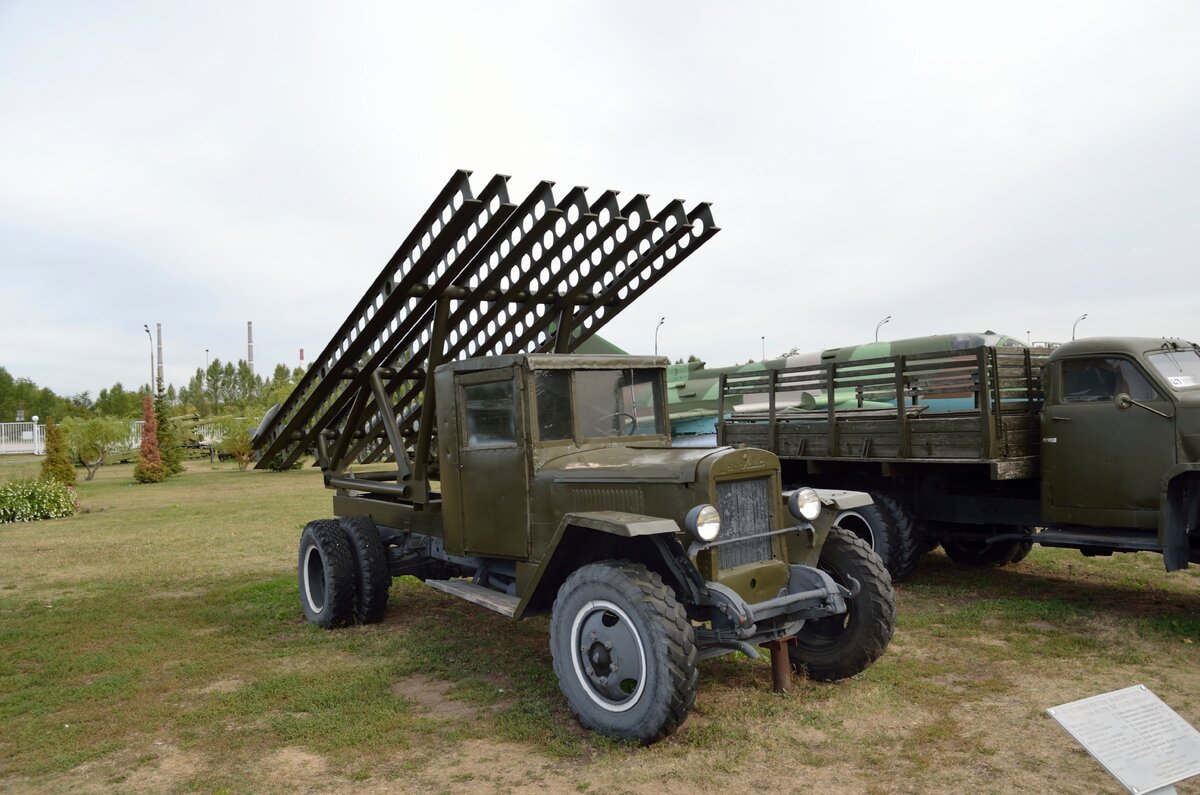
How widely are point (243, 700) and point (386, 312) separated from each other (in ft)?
8.92

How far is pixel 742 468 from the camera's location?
4918 mm

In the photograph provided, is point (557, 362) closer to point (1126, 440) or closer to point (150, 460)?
point (1126, 440)

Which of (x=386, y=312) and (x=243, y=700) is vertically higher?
(x=386, y=312)

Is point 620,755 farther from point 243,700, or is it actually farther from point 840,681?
point 243,700

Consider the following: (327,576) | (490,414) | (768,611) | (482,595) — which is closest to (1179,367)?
(768,611)

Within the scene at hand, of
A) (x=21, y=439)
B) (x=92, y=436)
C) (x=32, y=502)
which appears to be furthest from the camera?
(x=21, y=439)

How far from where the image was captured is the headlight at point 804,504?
514 centimetres

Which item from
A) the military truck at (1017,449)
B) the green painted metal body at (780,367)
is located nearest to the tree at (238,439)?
the green painted metal body at (780,367)

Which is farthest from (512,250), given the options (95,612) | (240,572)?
(240,572)

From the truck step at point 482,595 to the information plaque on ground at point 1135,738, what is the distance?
3.06 m

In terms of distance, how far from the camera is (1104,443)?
7.04m

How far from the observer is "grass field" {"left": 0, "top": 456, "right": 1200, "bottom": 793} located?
415 cm

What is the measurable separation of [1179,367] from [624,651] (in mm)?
5413

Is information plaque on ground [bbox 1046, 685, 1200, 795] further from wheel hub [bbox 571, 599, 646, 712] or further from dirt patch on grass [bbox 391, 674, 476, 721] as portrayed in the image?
dirt patch on grass [bbox 391, 674, 476, 721]
